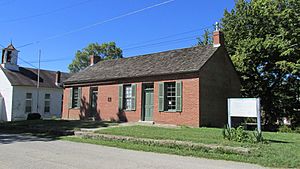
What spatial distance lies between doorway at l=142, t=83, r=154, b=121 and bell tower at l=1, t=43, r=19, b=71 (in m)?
19.6

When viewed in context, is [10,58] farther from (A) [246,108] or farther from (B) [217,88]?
(A) [246,108]

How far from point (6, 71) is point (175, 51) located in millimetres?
19800

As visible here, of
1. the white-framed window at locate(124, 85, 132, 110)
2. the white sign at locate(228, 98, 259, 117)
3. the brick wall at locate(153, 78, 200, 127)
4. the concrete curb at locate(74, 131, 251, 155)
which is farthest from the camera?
the white-framed window at locate(124, 85, 132, 110)

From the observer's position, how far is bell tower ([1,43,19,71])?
103ft

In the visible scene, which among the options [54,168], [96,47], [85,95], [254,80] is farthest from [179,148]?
[96,47]

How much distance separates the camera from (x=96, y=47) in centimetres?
5688

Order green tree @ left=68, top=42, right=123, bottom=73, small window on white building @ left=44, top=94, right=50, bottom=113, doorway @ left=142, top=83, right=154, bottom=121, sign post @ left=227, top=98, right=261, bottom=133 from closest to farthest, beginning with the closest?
sign post @ left=227, top=98, right=261, bottom=133, doorway @ left=142, top=83, right=154, bottom=121, small window on white building @ left=44, top=94, right=50, bottom=113, green tree @ left=68, top=42, right=123, bottom=73

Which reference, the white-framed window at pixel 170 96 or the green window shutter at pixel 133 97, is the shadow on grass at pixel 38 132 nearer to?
the green window shutter at pixel 133 97

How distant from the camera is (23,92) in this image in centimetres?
3009

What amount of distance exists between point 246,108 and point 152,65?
1027 centimetres

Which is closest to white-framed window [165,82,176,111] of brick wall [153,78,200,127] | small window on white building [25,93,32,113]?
brick wall [153,78,200,127]

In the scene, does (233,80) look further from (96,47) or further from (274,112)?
(96,47)

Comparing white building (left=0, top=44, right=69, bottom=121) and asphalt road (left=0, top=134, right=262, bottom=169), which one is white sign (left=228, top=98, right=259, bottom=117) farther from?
white building (left=0, top=44, right=69, bottom=121)

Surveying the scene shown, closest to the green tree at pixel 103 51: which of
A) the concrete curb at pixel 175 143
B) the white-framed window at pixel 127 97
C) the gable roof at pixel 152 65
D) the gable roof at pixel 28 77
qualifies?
the gable roof at pixel 28 77
